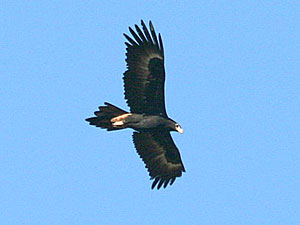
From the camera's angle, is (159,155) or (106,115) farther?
(159,155)

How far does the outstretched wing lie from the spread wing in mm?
1308

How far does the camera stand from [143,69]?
22.0m

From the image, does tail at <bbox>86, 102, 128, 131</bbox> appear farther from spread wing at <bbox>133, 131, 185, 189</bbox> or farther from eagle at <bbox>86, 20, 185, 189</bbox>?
spread wing at <bbox>133, 131, 185, 189</bbox>

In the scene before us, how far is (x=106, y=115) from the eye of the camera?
22.2 metres

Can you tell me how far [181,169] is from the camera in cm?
2370

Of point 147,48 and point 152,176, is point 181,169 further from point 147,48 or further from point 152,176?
point 147,48

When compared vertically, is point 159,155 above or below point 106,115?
below

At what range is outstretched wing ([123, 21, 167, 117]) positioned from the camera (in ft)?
72.0

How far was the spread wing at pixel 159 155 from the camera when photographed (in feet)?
76.4

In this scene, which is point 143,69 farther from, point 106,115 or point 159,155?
point 159,155

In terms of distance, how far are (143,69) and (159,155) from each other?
2.71m

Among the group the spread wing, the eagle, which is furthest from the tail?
the spread wing

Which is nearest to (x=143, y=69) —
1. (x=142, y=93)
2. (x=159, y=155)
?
(x=142, y=93)

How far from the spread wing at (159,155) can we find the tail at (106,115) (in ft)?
4.04
